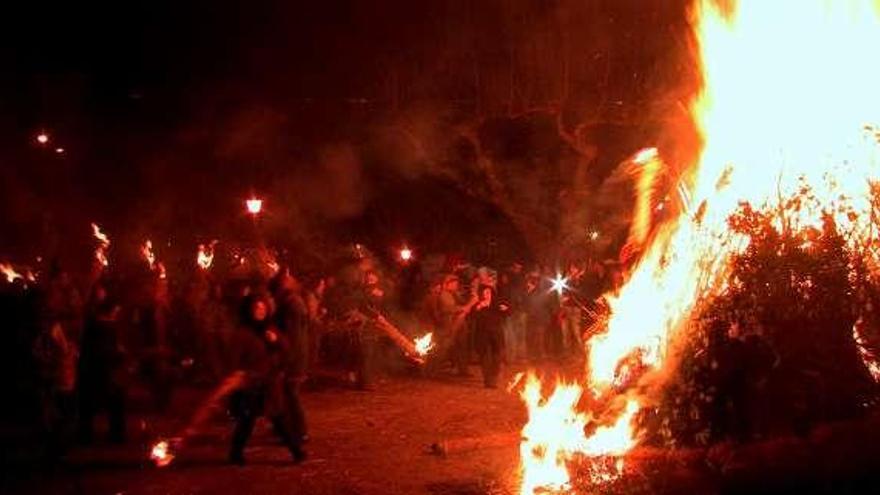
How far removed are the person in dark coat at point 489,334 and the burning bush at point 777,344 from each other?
6056 millimetres

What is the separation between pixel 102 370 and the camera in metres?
10.5

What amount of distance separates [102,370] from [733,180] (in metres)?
7.43

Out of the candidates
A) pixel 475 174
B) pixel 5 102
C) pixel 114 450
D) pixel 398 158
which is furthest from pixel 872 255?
pixel 5 102

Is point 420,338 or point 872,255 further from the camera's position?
point 420,338

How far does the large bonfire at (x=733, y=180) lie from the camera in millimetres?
8672

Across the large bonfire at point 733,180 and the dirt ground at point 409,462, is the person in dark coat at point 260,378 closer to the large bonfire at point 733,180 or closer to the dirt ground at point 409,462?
the dirt ground at point 409,462

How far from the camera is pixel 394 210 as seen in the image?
28219mm

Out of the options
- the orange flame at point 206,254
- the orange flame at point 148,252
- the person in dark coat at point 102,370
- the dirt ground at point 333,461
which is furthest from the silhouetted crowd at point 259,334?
the orange flame at point 148,252

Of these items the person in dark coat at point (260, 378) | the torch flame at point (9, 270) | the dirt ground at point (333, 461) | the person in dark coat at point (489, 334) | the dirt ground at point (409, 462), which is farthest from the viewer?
the torch flame at point (9, 270)

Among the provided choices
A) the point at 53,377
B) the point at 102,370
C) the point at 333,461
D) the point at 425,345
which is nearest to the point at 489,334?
the point at 425,345

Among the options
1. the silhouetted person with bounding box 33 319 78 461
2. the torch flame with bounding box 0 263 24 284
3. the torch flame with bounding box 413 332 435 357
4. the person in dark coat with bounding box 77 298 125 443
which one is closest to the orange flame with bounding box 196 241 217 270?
the torch flame with bounding box 0 263 24 284

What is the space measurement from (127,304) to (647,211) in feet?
28.5

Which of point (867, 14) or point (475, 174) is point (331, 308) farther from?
point (867, 14)

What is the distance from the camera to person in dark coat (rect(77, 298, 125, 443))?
10.5m
